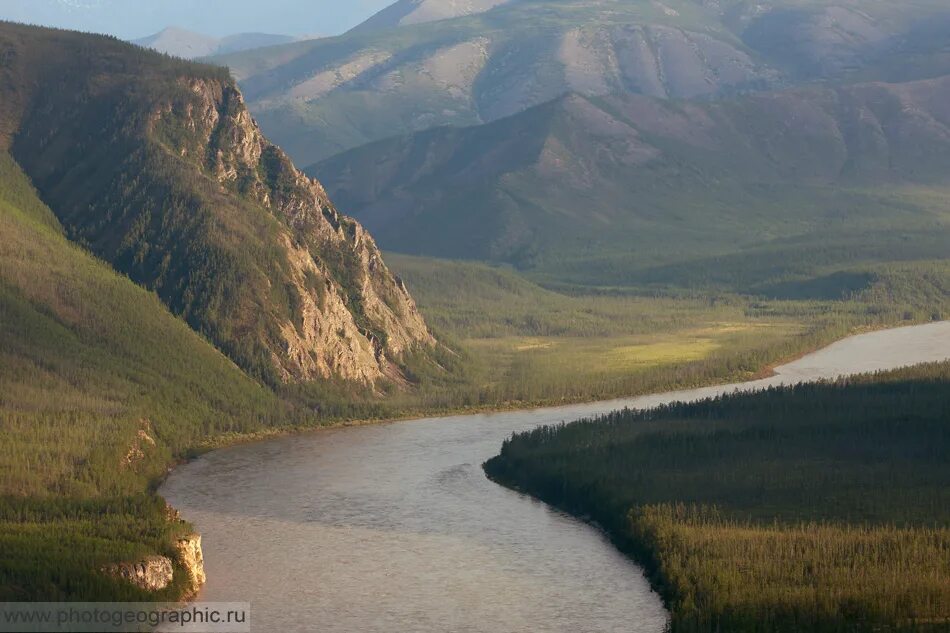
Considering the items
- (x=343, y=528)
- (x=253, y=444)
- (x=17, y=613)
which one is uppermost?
(x=17, y=613)

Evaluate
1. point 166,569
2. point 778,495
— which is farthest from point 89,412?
point 778,495

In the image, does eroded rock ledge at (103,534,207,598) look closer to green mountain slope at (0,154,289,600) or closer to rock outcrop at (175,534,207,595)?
rock outcrop at (175,534,207,595)

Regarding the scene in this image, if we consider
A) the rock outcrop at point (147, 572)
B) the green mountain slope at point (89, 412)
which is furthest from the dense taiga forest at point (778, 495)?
the green mountain slope at point (89, 412)

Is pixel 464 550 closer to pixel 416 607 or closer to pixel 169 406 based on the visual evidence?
pixel 416 607

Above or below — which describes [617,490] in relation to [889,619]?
below

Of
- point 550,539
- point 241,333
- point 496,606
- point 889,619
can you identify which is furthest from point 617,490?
point 241,333

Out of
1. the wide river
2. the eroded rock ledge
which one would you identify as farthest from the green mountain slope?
the wide river

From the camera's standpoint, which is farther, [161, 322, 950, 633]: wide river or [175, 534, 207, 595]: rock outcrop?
[175, 534, 207, 595]: rock outcrop

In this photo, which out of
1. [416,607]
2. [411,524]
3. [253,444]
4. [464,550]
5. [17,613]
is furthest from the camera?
[253,444]
